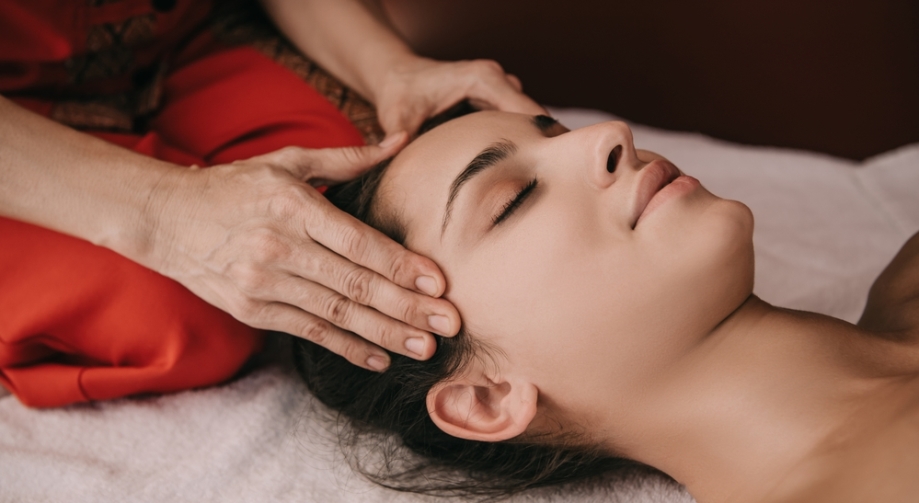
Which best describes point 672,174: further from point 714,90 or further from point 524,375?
point 714,90

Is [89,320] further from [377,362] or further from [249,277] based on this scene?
[377,362]

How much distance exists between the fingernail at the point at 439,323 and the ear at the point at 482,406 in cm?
6

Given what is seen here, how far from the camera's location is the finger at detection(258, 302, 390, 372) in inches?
34.7

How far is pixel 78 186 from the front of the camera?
0.93 metres

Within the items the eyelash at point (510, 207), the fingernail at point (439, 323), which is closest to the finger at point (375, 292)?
the fingernail at point (439, 323)

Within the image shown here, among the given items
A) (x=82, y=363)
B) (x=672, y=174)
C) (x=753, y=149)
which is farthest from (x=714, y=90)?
(x=82, y=363)

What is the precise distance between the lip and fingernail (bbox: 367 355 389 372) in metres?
0.34

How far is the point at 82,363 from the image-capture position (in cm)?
107

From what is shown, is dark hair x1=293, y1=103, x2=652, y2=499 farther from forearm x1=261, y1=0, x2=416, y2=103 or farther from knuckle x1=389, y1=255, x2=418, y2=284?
forearm x1=261, y1=0, x2=416, y2=103

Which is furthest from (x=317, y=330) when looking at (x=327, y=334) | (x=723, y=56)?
(x=723, y=56)

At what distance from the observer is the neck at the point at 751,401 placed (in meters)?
0.78

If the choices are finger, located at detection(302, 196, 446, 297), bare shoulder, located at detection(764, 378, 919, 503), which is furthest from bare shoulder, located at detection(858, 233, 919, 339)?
finger, located at detection(302, 196, 446, 297)

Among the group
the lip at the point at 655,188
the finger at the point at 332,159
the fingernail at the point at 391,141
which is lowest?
the finger at the point at 332,159

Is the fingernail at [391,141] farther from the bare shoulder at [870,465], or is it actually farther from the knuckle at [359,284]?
the bare shoulder at [870,465]
